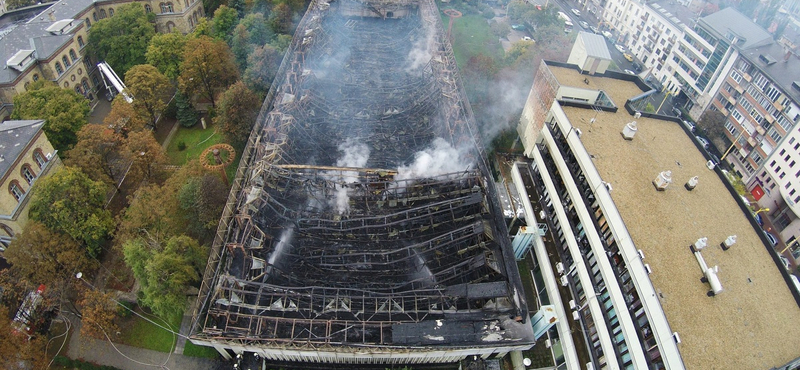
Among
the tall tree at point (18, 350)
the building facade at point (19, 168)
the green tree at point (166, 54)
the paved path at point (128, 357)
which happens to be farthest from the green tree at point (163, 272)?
the green tree at point (166, 54)

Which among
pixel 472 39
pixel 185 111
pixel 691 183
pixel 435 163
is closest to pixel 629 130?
pixel 691 183

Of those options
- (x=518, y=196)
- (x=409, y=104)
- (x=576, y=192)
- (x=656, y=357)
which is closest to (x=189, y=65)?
(x=409, y=104)

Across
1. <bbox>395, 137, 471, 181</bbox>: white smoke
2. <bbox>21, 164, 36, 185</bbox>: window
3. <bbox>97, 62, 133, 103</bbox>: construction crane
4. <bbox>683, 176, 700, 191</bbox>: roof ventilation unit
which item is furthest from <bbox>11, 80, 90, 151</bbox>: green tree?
<bbox>683, 176, 700, 191</bbox>: roof ventilation unit

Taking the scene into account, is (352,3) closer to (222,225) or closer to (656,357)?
(222,225)

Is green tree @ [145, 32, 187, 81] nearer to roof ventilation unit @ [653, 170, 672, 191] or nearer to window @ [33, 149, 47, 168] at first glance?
window @ [33, 149, 47, 168]

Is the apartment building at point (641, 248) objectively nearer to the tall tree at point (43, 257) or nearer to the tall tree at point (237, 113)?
the tall tree at point (237, 113)

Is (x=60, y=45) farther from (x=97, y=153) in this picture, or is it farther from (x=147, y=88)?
(x=97, y=153)
